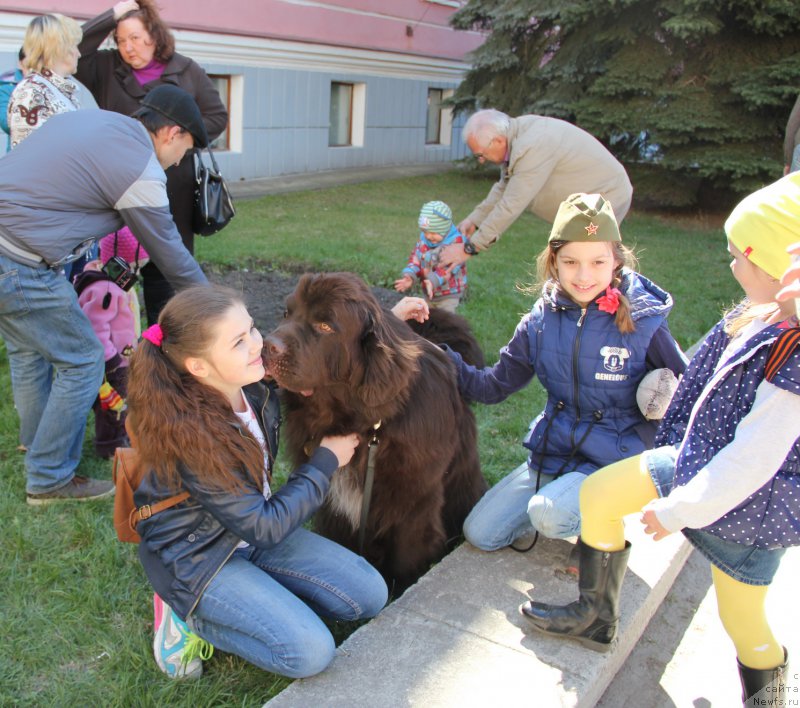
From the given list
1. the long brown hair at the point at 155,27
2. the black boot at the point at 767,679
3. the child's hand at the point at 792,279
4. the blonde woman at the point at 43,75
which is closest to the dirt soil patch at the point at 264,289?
the long brown hair at the point at 155,27

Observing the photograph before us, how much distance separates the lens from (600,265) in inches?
122

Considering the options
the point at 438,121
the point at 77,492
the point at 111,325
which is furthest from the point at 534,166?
the point at 438,121

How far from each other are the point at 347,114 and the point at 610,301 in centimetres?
1360

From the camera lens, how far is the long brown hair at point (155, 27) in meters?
4.62

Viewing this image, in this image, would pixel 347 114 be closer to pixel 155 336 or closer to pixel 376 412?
pixel 376 412

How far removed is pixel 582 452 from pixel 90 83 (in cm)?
380

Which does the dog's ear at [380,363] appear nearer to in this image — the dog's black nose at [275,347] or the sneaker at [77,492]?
the dog's black nose at [275,347]

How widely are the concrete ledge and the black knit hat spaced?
2.39 m

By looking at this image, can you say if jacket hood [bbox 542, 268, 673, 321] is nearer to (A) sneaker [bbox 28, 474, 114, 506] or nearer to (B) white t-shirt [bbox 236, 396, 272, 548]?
(B) white t-shirt [bbox 236, 396, 272, 548]

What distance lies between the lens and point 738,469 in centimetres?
208

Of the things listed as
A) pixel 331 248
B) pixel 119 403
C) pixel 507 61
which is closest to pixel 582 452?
pixel 119 403

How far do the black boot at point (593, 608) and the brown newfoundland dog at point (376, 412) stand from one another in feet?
2.23

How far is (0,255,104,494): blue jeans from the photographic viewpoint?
134 inches

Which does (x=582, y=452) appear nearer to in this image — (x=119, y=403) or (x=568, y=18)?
(x=119, y=403)
